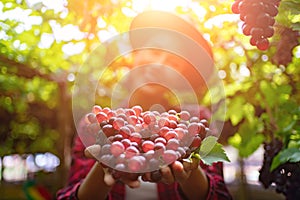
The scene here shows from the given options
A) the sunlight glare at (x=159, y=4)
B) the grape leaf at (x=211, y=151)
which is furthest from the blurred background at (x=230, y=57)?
the grape leaf at (x=211, y=151)

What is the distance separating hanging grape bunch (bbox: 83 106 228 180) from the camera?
63 centimetres

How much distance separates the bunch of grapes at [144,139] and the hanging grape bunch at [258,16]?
0.24m

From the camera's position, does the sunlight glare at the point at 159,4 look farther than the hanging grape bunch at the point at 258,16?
Yes

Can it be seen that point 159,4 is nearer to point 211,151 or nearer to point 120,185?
point 120,185

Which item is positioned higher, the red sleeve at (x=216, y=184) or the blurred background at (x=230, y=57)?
the blurred background at (x=230, y=57)

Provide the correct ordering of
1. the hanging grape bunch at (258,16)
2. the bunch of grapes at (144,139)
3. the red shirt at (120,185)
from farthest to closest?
the red shirt at (120,185)
the hanging grape bunch at (258,16)
the bunch of grapes at (144,139)

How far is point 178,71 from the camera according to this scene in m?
1.41

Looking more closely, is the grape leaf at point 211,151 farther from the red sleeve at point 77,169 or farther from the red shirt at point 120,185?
the red sleeve at point 77,169

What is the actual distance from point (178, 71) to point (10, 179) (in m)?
4.53

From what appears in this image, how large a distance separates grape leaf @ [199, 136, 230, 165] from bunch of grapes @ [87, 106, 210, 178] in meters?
0.01

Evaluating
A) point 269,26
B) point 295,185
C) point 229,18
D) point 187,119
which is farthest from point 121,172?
point 229,18

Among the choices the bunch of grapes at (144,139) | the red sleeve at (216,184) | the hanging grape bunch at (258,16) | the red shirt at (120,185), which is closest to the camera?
the bunch of grapes at (144,139)

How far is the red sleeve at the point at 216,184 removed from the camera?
3.65 ft

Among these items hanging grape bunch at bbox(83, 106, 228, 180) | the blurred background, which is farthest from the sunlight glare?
hanging grape bunch at bbox(83, 106, 228, 180)
